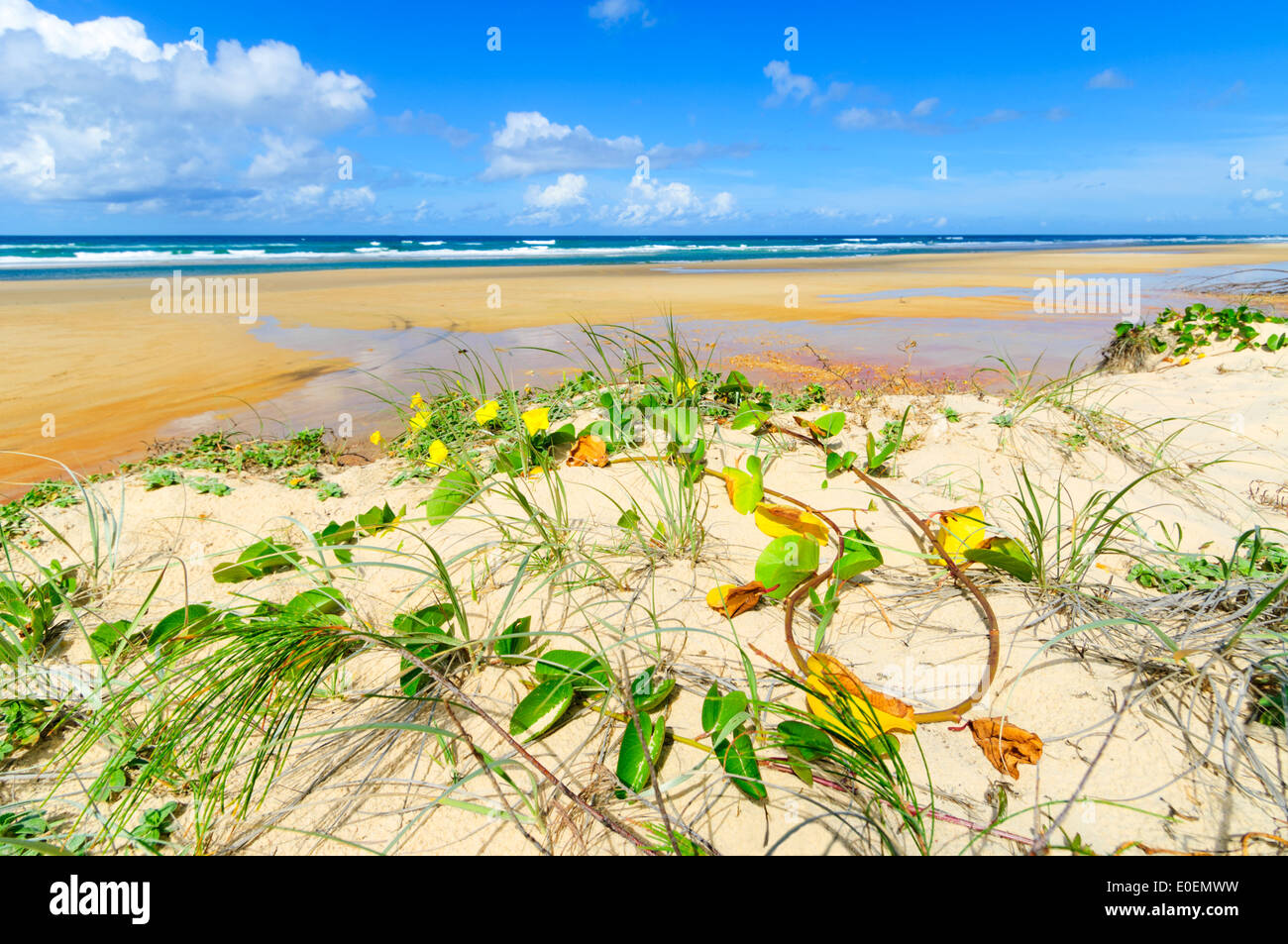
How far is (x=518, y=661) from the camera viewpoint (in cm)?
139

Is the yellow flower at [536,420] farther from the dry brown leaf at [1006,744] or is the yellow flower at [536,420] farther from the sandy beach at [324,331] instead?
the sandy beach at [324,331]

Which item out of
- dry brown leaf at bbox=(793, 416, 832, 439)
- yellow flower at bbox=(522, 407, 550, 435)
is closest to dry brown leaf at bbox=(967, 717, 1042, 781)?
dry brown leaf at bbox=(793, 416, 832, 439)

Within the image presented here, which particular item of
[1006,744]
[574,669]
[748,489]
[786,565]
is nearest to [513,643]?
[574,669]

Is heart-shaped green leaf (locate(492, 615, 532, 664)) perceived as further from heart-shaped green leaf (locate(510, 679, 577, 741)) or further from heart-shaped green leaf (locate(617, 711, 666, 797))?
heart-shaped green leaf (locate(617, 711, 666, 797))

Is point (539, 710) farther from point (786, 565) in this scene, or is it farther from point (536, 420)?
point (536, 420)

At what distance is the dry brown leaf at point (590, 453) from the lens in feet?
7.72

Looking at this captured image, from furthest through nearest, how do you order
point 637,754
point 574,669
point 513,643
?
1. point 513,643
2. point 574,669
3. point 637,754

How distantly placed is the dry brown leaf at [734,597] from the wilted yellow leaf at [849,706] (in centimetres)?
27

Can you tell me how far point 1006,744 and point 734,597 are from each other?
0.62 metres

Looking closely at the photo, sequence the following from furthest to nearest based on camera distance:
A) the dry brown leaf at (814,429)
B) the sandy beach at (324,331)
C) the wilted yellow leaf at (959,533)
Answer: the sandy beach at (324,331)
the dry brown leaf at (814,429)
the wilted yellow leaf at (959,533)

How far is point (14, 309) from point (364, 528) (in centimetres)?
1094

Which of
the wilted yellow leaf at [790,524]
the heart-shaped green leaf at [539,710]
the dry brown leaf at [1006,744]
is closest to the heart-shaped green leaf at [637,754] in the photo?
the heart-shaped green leaf at [539,710]

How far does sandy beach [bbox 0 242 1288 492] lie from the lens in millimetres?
3869

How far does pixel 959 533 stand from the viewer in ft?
5.68
